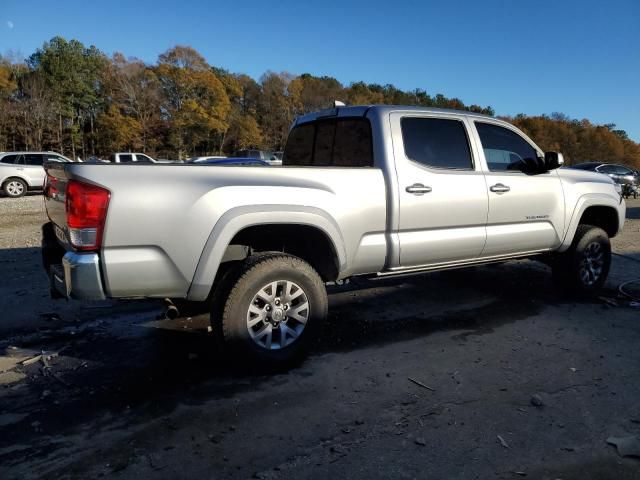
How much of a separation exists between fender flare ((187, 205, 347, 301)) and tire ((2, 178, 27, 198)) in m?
17.8

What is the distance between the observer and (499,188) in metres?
4.60

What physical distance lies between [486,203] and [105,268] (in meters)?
3.34

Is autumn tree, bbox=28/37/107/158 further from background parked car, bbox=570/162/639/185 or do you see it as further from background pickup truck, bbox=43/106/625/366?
background pickup truck, bbox=43/106/625/366

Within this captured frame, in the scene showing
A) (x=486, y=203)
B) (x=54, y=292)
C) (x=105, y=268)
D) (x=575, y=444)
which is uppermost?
(x=486, y=203)

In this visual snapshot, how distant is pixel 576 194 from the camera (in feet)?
17.2

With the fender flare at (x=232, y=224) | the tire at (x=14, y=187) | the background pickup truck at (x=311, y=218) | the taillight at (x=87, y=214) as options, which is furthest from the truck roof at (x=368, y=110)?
the tire at (x=14, y=187)

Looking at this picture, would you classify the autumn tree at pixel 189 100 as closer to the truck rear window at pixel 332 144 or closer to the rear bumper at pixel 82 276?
the truck rear window at pixel 332 144

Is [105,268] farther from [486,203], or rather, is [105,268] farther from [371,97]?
[371,97]

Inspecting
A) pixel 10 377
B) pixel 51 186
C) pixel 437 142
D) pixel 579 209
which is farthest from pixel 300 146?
pixel 10 377

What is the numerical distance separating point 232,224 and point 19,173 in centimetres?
1791

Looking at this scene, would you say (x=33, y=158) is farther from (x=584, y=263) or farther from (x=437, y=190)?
(x=584, y=263)

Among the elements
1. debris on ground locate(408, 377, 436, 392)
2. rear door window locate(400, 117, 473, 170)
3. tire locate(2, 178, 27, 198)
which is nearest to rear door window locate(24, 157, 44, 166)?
tire locate(2, 178, 27, 198)

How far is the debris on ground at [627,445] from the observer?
2.58 metres

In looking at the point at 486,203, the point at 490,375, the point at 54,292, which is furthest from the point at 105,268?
the point at 486,203
